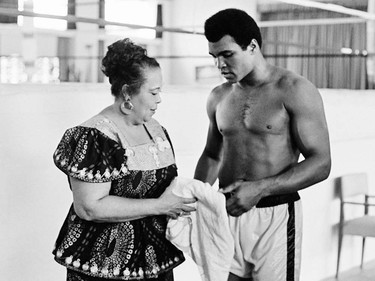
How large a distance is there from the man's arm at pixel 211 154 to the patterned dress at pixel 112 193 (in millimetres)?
645

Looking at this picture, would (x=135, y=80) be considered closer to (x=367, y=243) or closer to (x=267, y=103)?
(x=267, y=103)

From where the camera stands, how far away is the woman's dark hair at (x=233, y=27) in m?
2.48

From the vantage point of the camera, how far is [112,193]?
2.10 metres

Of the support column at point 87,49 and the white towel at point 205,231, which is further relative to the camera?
the support column at point 87,49

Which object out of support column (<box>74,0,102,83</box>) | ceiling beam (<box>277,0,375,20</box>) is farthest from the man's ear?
support column (<box>74,0,102,83</box>)

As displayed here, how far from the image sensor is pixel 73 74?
12.3m

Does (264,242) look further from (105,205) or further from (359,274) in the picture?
(359,274)

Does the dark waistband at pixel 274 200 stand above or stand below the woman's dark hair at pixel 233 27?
below

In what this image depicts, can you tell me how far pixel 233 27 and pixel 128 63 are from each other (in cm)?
53

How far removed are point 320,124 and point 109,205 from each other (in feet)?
2.82

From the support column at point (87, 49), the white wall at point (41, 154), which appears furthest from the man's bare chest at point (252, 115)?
the support column at point (87, 49)

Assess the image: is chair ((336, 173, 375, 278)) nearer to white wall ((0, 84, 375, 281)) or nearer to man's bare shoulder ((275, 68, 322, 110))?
white wall ((0, 84, 375, 281))

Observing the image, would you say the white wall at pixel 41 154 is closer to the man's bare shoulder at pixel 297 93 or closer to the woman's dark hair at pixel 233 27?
the woman's dark hair at pixel 233 27

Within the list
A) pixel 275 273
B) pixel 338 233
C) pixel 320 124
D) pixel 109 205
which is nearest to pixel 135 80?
pixel 109 205
